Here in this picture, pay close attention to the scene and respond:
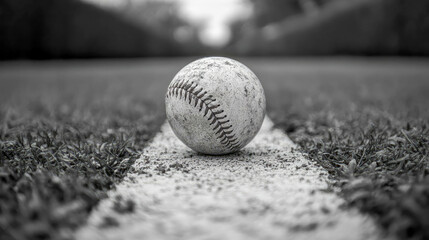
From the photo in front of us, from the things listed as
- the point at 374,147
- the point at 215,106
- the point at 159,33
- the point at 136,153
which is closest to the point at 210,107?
the point at 215,106

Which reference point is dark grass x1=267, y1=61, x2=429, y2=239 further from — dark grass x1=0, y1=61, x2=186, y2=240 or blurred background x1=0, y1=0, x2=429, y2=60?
blurred background x1=0, y1=0, x2=429, y2=60

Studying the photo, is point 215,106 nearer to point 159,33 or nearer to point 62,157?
point 62,157

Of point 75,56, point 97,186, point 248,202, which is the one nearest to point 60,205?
point 97,186

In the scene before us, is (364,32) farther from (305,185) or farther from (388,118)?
(305,185)

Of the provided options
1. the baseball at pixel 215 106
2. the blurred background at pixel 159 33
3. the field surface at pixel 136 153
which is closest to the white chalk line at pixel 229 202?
the field surface at pixel 136 153

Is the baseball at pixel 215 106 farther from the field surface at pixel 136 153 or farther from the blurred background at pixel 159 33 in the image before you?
the blurred background at pixel 159 33

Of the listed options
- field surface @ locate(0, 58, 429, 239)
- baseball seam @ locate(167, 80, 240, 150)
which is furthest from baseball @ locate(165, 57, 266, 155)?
field surface @ locate(0, 58, 429, 239)
